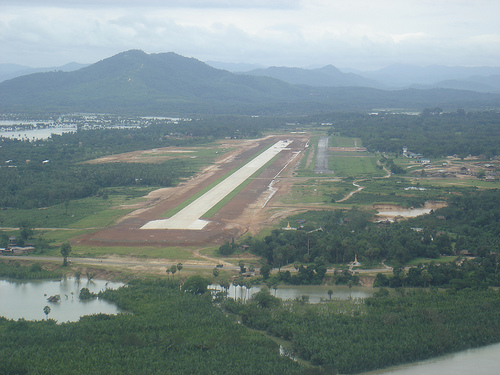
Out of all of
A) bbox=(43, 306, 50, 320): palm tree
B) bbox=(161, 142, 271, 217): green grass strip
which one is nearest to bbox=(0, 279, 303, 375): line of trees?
bbox=(43, 306, 50, 320): palm tree

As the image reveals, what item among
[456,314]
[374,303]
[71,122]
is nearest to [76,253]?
[374,303]

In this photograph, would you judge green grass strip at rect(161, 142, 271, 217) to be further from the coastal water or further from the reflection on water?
the coastal water

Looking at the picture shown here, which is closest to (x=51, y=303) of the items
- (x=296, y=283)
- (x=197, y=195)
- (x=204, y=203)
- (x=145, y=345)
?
(x=145, y=345)

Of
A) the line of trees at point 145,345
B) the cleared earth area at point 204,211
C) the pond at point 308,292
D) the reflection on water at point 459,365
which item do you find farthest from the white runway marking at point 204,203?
the reflection on water at point 459,365

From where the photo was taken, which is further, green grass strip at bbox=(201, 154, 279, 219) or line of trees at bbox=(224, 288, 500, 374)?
green grass strip at bbox=(201, 154, 279, 219)

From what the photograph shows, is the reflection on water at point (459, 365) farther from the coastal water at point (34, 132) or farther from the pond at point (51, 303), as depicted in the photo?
the coastal water at point (34, 132)

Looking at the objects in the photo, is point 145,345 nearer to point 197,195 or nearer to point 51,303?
point 51,303
